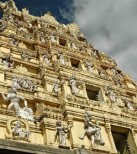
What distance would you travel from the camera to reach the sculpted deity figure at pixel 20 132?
15.0 metres

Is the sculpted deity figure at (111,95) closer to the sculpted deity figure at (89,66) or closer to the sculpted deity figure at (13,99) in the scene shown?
the sculpted deity figure at (89,66)

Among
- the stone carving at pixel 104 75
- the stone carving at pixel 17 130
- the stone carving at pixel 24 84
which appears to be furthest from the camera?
the stone carving at pixel 104 75

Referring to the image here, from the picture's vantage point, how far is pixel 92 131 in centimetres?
1702

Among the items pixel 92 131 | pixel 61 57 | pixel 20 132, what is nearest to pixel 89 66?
pixel 61 57

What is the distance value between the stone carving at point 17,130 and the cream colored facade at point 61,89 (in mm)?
45

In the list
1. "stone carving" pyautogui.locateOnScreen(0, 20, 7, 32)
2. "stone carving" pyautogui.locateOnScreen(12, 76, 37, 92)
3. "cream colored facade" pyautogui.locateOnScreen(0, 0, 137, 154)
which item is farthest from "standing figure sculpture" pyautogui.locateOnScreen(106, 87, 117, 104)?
"stone carving" pyautogui.locateOnScreen(0, 20, 7, 32)

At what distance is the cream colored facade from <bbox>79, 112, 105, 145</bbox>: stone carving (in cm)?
23

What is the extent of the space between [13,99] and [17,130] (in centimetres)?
235

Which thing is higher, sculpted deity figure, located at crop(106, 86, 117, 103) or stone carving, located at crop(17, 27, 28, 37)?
stone carving, located at crop(17, 27, 28, 37)

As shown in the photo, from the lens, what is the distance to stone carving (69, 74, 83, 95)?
20.4 m

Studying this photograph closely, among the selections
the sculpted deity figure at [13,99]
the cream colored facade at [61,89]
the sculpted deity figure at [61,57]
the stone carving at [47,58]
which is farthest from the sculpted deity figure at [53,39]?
the sculpted deity figure at [13,99]

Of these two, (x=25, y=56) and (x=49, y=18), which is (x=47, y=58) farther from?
(x=49, y=18)

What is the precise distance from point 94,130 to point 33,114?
3125mm

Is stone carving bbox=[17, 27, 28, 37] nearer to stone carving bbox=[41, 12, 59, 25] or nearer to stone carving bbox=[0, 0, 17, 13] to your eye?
stone carving bbox=[0, 0, 17, 13]
